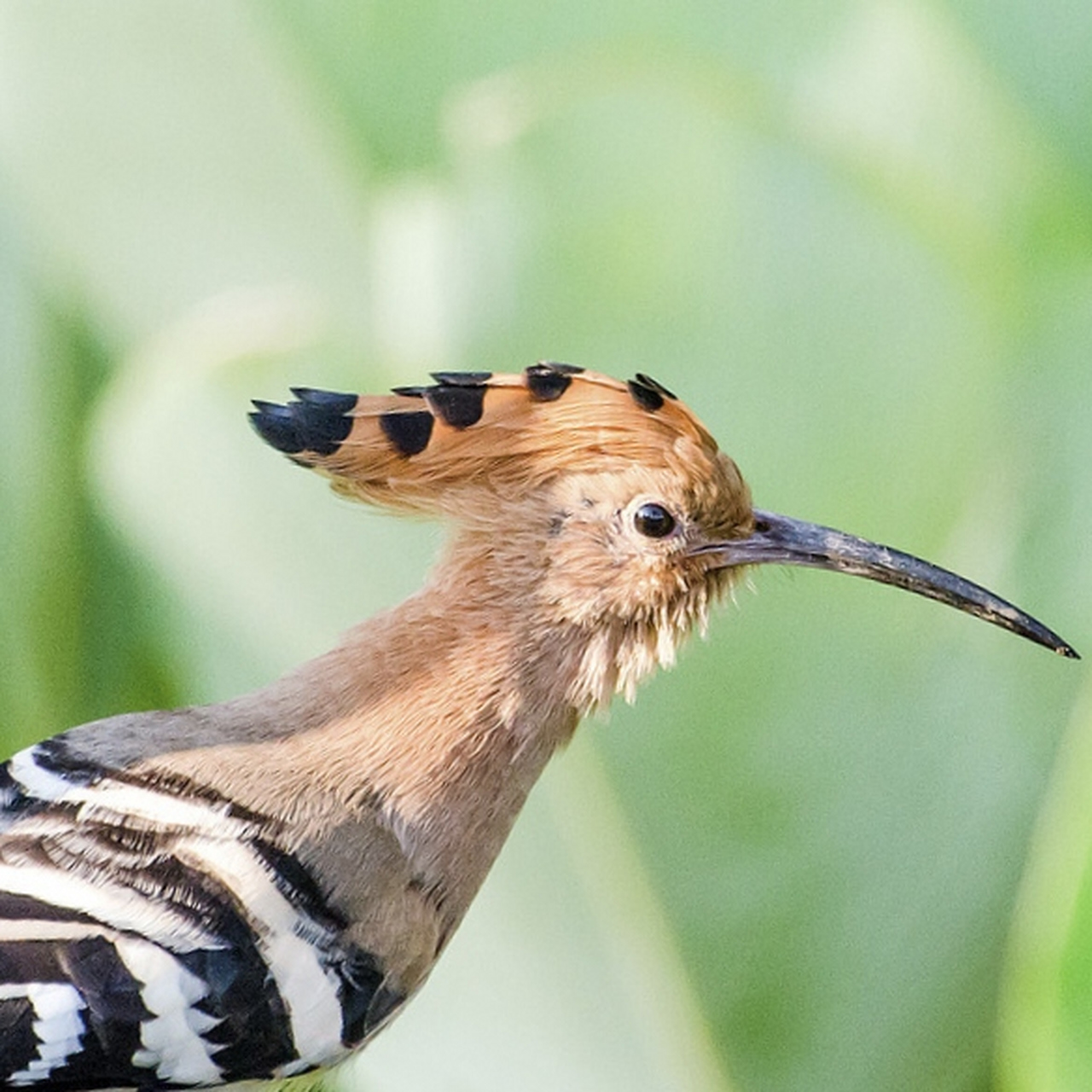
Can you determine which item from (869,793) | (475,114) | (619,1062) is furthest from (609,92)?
(619,1062)

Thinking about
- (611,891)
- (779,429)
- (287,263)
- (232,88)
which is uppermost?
(232,88)

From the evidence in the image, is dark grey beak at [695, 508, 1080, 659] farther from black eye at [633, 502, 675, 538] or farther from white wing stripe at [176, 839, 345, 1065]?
white wing stripe at [176, 839, 345, 1065]

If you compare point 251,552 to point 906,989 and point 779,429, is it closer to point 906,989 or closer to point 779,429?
point 779,429

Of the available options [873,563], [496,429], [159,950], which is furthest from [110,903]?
[873,563]

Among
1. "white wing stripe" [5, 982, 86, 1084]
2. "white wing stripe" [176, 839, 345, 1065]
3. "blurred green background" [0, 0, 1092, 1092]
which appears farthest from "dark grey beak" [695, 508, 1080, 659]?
"white wing stripe" [5, 982, 86, 1084]

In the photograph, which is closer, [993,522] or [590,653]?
[590,653]

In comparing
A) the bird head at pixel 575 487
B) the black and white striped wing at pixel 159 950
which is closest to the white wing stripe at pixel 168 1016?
the black and white striped wing at pixel 159 950

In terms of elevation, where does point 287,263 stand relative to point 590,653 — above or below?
above
